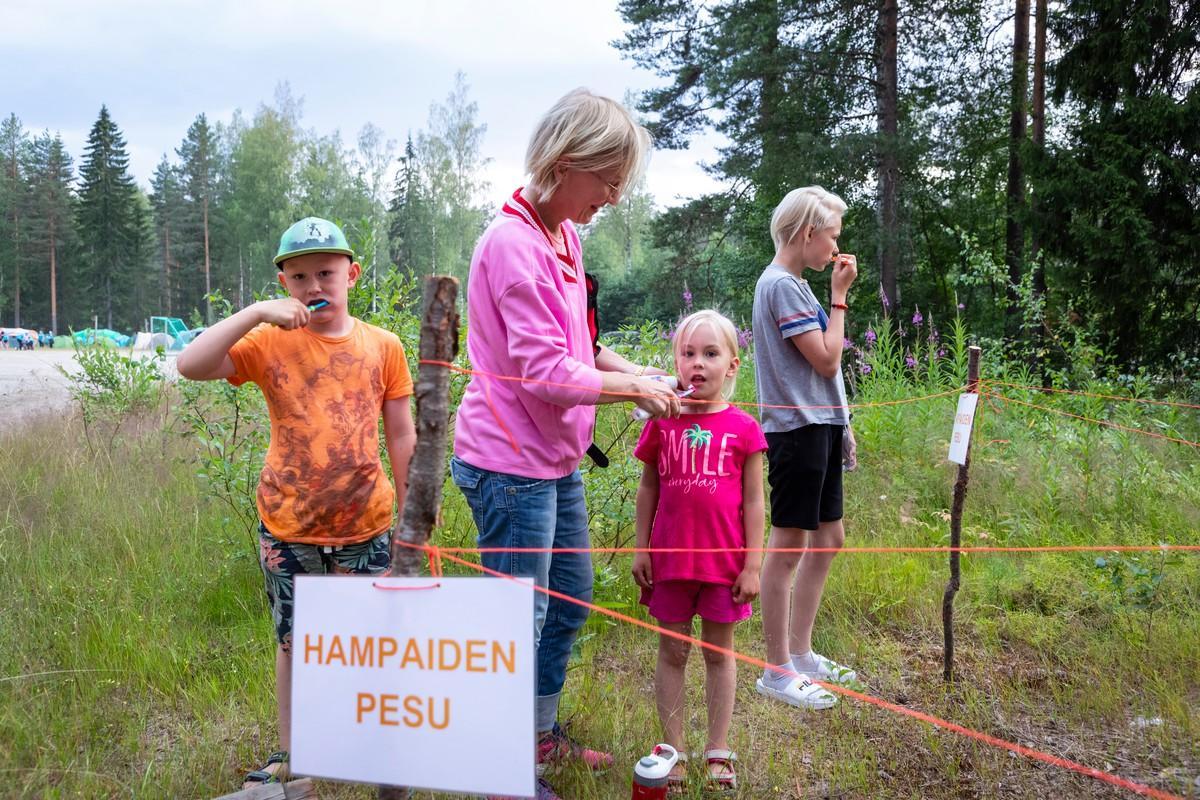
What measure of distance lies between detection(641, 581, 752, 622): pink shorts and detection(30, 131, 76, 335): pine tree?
5198 centimetres

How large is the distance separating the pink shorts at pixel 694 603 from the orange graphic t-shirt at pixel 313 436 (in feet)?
2.81

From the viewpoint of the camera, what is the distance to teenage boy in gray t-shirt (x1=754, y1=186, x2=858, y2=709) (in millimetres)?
2883

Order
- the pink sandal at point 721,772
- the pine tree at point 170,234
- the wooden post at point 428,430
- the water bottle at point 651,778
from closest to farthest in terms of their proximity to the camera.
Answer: the wooden post at point 428,430
the water bottle at point 651,778
the pink sandal at point 721,772
the pine tree at point 170,234

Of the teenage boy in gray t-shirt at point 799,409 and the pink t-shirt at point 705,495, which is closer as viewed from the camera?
the pink t-shirt at point 705,495

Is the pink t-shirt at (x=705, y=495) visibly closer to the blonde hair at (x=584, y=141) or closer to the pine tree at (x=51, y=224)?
the blonde hair at (x=584, y=141)

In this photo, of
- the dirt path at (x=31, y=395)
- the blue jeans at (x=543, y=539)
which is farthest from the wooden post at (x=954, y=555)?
the dirt path at (x=31, y=395)

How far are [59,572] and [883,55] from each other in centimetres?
1387

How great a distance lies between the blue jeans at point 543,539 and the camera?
2.03 m

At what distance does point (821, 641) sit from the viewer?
139 inches

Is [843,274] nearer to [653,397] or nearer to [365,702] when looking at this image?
[653,397]

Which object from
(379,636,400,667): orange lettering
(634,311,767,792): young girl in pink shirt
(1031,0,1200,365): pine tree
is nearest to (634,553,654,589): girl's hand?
(634,311,767,792): young girl in pink shirt

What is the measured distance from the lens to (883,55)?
1366 cm

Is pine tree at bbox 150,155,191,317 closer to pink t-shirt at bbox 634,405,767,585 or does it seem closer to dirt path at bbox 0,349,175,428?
dirt path at bbox 0,349,175,428

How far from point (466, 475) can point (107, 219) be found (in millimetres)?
51556
